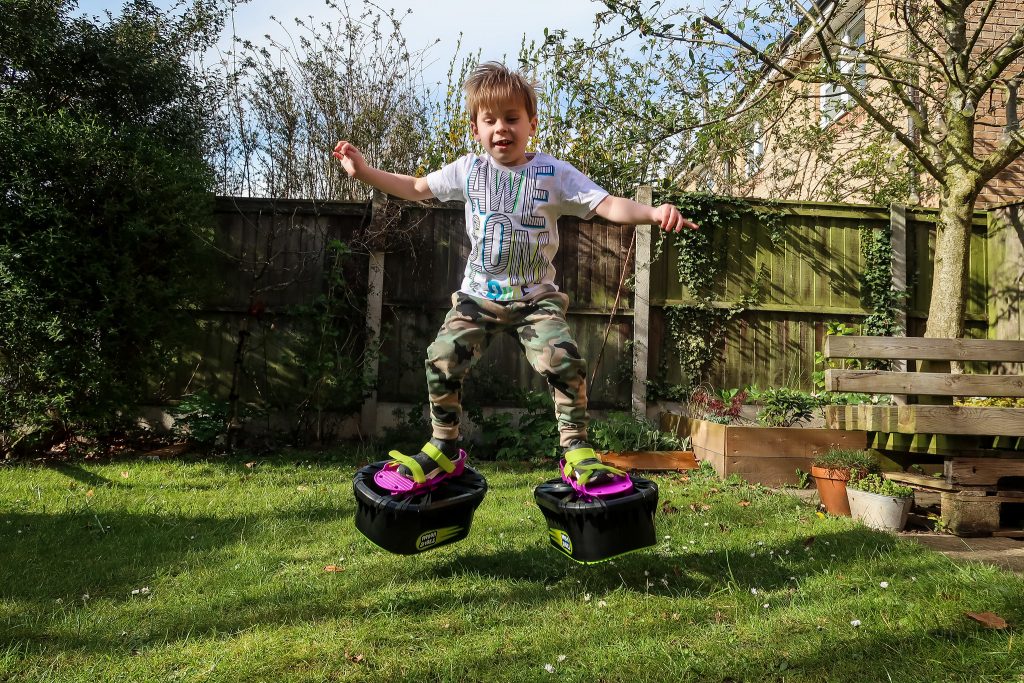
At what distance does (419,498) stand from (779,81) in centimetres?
632

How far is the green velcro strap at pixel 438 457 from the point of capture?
9.78 feet

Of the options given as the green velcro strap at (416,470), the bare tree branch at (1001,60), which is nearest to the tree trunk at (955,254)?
the bare tree branch at (1001,60)

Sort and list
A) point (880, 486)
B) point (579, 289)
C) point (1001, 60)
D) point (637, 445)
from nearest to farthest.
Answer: point (880, 486)
point (1001, 60)
point (637, 445)
point (579, 289)

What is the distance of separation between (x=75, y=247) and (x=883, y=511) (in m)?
6.09

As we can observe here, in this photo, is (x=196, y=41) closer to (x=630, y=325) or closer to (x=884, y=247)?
(x=630, y=325)

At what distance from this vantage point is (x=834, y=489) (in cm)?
452

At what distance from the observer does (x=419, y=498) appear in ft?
9.52

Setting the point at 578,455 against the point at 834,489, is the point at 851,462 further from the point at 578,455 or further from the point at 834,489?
the point at 578,455

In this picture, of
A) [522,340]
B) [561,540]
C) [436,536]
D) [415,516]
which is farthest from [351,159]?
[561,540]

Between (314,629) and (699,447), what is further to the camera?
(699,447)

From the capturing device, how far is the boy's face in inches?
112

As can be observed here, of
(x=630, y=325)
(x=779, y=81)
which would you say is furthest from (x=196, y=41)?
(x=779, y=81)

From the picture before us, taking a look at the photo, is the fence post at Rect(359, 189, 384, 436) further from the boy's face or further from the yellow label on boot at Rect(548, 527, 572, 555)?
the yellow label on boot at Rect(548, 527, 572, 555)

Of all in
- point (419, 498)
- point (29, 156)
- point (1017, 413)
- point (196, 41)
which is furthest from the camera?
point (196, 41)
